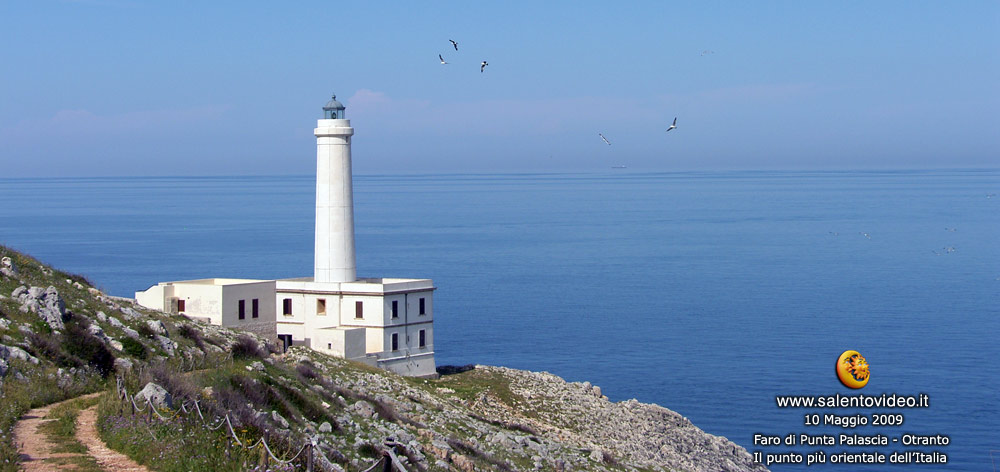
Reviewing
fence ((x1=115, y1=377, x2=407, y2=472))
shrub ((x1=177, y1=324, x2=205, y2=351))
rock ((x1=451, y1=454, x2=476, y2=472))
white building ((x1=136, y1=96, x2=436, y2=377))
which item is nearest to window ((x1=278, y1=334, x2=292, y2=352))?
white building ((x1=136, y1=96, x2=436, y2=377))

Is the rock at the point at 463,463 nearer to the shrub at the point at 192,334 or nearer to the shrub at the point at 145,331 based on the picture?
the shrub at the point at 145,331

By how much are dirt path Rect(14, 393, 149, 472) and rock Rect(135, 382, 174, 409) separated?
0.67 m

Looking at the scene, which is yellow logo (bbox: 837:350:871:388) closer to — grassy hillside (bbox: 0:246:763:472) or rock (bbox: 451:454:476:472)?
grassy hillside (bbox: 0:246:763:472)

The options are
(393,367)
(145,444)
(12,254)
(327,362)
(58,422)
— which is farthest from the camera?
(393,367)

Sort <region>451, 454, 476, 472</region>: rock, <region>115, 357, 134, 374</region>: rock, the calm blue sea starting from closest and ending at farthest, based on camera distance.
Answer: <region>115, 357, 134, 374</region>: rock < <region>451, 454, 476, 472</region>: rock < the calm blue sea

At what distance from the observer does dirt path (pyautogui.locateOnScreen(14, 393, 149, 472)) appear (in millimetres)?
12680

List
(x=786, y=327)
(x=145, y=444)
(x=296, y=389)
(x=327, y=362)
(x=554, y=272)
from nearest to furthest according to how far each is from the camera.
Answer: (x=145, y=444) < (x=296, y=389) < (x=327, y=362) < (x=786, y=327) < (x=554, y=272)

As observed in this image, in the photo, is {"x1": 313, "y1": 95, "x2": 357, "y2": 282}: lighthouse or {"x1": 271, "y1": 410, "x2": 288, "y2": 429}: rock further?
{"x1": 313, "y1": 95, "x2": 357, "y2": 282}: lighthouse

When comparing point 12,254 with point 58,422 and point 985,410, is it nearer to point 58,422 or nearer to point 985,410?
point 58,422

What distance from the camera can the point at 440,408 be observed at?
2936 cm

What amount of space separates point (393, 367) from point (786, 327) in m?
30.1

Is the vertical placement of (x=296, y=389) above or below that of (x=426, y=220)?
below

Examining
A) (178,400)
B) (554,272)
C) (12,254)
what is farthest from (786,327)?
(178,400)

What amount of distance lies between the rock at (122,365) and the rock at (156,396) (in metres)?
4.09
